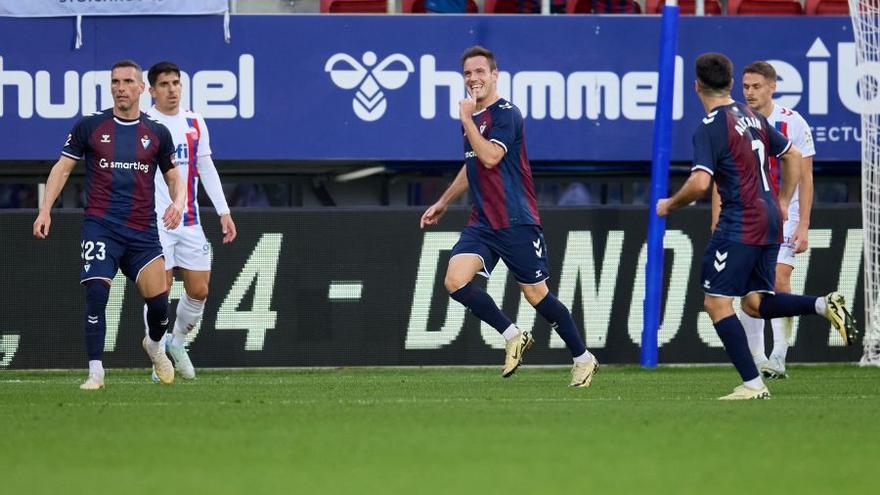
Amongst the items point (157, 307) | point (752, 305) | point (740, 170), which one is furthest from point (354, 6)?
point (740, 170)

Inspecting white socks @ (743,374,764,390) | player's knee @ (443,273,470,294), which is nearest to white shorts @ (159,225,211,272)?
player's knee @ (443,273,470,294)

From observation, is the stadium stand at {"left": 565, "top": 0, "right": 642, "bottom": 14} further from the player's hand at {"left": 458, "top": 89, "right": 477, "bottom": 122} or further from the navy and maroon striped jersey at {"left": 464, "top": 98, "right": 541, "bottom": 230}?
the player's hand at {"left": 458, "top": 89, "right": 477, "bottom": 122}

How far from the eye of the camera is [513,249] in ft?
36.8

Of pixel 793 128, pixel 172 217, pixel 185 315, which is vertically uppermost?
pixel 793 128

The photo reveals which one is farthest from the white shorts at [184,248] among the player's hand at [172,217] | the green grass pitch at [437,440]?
the green grass pitch at [437,440]

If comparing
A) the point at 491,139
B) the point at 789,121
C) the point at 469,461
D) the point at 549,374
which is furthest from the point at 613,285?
the point at 469,461

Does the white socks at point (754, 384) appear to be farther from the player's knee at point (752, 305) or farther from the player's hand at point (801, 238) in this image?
the player's hand at point (801, 238)

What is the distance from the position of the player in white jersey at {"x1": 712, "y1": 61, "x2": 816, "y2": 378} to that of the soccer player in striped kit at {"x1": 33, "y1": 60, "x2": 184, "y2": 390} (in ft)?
12.8

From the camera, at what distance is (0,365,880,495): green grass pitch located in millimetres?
6078

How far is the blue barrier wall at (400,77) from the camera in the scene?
15211 millimetres

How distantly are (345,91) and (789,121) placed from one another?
4.47 metres

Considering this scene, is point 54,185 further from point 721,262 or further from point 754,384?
point 754,384

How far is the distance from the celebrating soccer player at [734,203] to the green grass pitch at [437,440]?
0.49 metres

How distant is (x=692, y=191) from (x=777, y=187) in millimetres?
3029
